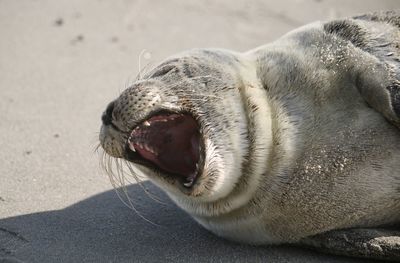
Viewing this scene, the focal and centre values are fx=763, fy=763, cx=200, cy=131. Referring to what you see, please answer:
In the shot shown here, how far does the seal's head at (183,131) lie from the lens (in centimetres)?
336

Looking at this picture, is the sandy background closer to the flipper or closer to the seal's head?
the flipper

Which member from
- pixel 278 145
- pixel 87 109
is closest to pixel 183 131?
pixel 278 145

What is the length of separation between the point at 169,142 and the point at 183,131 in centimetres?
8

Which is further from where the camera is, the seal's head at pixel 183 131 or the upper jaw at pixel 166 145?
the upper jaw at pixel 166 145

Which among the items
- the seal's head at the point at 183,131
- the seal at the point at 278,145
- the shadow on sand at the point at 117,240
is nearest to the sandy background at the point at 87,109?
the shadow on sand at the point at 117,240

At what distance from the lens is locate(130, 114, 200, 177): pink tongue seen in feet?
11.5

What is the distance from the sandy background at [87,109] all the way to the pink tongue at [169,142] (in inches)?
15.7

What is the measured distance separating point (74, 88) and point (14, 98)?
475 mm

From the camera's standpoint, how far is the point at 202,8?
722 centimetres

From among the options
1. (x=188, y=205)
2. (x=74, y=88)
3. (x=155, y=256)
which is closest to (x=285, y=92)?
(x=188, y=205)

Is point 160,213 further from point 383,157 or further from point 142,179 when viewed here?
point 383,157

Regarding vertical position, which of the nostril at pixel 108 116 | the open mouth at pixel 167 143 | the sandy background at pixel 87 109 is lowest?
the sandy background at pixel 87 109

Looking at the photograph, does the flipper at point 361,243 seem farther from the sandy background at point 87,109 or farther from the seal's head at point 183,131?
the seal's head at point 183,131

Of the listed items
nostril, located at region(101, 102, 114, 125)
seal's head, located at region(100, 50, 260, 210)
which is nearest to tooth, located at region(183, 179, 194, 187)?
seal's head, located at region(100, 50, 260, 210)
